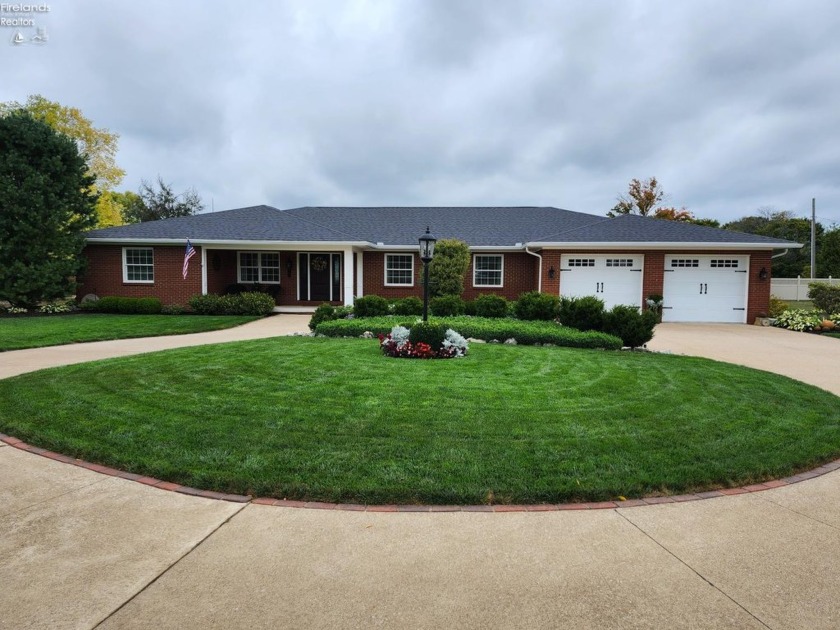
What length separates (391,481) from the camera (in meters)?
3.32

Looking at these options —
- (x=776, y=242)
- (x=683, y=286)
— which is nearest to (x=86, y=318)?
(x=683, y=286)

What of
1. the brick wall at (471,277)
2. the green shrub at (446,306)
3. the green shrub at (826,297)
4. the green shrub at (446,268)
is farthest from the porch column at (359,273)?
the green shrub at (826,297)

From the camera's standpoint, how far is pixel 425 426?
14.5 ft

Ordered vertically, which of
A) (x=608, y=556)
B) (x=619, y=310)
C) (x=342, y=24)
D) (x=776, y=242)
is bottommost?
(x=608, y=556)

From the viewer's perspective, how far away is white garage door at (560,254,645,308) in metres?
16.9

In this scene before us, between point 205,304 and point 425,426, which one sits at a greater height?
point 205,304

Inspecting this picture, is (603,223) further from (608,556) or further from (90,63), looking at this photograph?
(90,63)

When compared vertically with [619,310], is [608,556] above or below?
below

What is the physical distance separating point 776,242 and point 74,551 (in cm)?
1883

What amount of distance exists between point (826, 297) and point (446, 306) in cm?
1181

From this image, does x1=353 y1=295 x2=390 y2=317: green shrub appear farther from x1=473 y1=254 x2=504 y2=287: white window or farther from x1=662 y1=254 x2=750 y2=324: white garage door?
x1=662 y1=254 x2=750 y2=324: white garage door

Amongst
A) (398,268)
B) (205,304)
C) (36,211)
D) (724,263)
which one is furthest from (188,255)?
(724,263)

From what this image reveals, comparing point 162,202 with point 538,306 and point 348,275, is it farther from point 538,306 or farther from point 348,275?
point 538,306

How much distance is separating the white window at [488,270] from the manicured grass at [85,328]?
335 inches
